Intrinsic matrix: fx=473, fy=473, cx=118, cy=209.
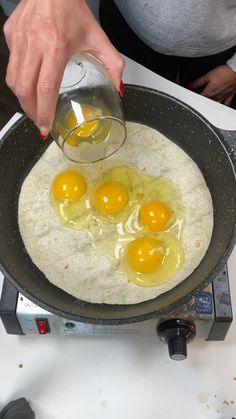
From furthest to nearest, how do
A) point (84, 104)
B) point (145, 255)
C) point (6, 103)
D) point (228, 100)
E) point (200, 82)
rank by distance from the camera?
point (6, 103)
point (228, 100)
point (200, 82)
point (145, 255)
point (84, 104)

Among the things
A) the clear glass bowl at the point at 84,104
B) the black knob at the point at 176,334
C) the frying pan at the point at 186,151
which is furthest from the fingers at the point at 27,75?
the black knob at the point at 176,334

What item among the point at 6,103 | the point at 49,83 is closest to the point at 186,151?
the point at 49,83

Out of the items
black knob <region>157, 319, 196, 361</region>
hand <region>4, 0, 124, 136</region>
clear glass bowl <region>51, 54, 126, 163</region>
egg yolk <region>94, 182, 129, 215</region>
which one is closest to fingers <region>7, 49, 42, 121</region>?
hand <region>4, 0, 124, 136</region>

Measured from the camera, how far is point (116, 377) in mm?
1184

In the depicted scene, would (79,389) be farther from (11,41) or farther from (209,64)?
(209,64)

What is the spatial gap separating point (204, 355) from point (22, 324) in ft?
1.54

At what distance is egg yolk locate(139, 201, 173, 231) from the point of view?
1.19 meters

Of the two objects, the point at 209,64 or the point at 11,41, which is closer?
the point at 11,41

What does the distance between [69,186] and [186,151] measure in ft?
1.12

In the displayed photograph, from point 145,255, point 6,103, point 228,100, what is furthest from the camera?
point 6,103

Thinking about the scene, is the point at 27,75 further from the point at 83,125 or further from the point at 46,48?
the point at 83,125

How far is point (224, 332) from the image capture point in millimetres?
1127

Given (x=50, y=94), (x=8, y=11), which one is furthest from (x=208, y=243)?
(x=8, y=11)

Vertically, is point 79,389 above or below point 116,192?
below
